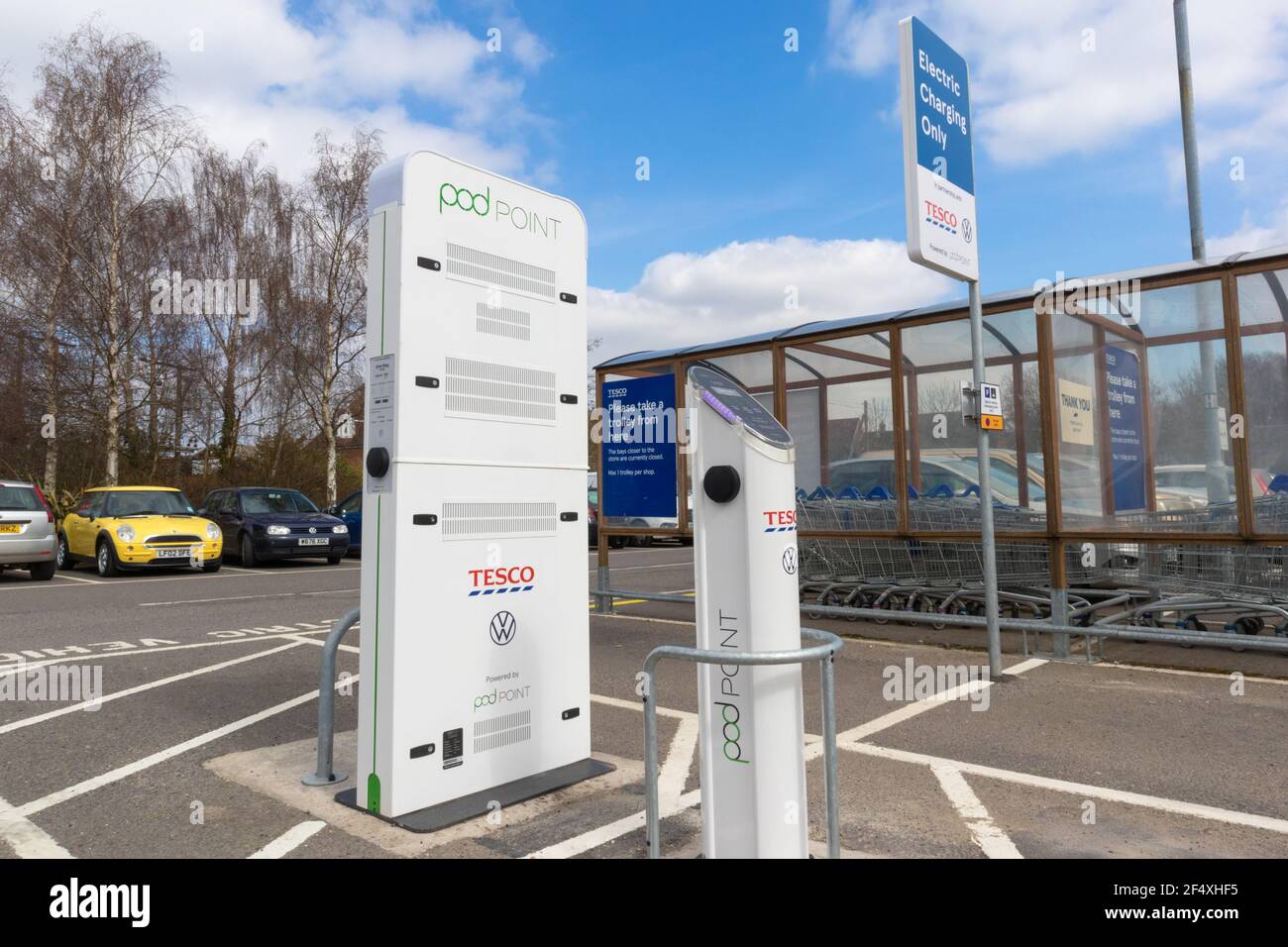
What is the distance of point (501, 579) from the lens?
434cm

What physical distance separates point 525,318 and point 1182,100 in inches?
426

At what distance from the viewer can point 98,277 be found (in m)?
23.7

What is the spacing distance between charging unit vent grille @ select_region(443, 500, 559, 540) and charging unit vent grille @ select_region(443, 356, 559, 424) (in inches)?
16.5

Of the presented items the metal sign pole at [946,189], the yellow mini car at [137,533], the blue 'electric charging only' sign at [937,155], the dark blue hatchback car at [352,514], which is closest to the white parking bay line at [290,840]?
the metal sign pole at [946,189]

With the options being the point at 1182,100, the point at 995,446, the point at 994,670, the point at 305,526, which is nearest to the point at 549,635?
the point at 994,670

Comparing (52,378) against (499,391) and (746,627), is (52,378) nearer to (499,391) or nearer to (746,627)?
(499,391)

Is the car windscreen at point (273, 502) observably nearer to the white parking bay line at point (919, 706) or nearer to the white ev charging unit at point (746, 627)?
the white parking bay line at point (919, 706)

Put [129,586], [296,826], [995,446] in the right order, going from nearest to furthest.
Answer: [296,826] < [995,446] < [129,586]

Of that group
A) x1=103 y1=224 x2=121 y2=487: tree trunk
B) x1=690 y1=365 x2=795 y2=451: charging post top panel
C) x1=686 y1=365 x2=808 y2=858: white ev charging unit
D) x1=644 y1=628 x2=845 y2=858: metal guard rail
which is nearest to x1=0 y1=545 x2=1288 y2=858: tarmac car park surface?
x1=644 y1=628 x2=845 y2=858: metal guard rail

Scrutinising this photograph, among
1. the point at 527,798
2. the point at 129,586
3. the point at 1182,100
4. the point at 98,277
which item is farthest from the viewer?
the point at 98,277

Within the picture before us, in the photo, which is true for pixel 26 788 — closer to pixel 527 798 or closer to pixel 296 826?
pixel 296 826

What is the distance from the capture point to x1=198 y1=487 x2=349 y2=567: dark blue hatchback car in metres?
17.8

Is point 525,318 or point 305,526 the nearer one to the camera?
point 525,318

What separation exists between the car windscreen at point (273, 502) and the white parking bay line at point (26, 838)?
1525 centimetres
